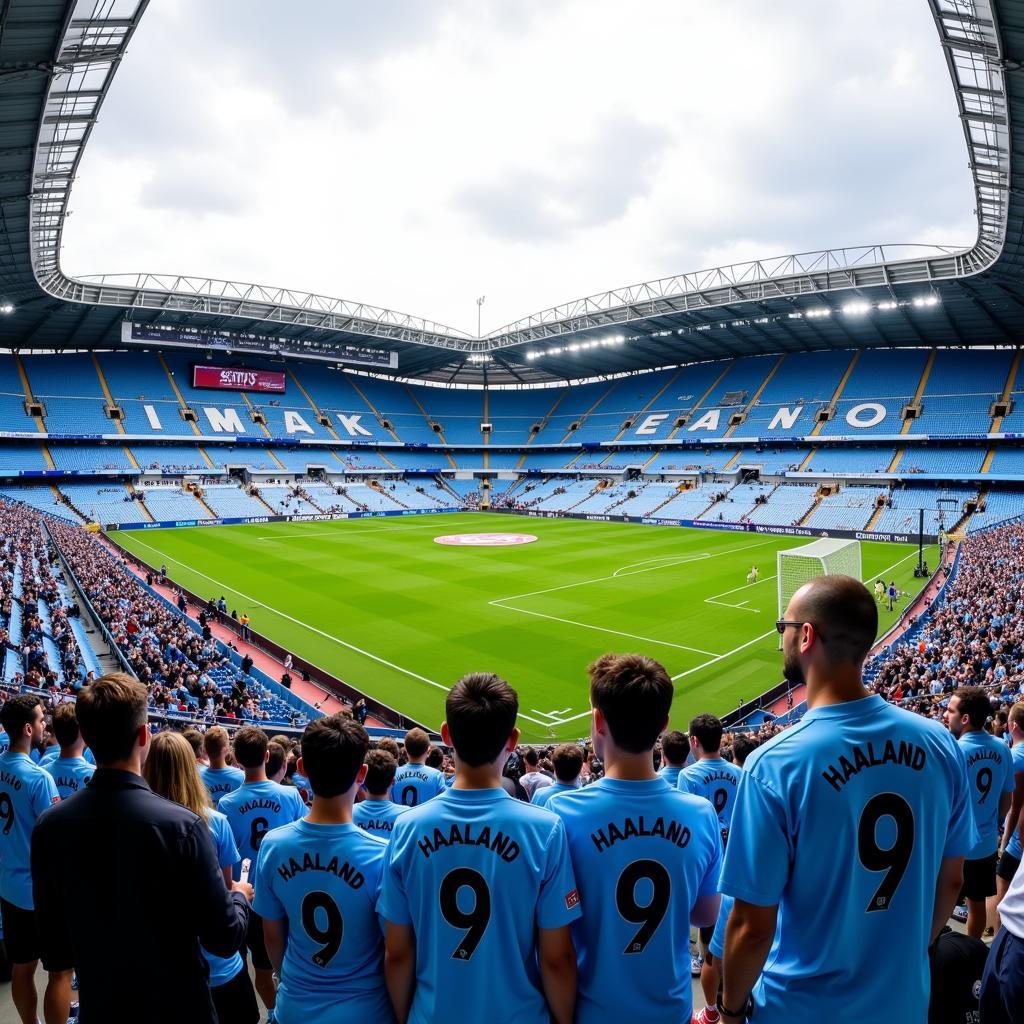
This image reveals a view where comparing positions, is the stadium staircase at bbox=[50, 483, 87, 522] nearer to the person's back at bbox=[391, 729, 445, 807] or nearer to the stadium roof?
the stadium roof

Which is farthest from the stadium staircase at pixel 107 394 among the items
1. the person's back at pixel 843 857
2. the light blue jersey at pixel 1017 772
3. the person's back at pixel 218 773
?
the person's back at pixel 843 857

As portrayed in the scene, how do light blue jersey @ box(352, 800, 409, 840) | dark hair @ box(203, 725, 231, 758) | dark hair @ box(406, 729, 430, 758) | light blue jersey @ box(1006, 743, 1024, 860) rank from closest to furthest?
light blue jersey @ box(352, 800, 409, 840) → light blue jersey @ box(1006, 743, 1024, 860) → dark hair @ box(203, 725, 231, 758) → dark hair @ box(406, 729, 430, 758)

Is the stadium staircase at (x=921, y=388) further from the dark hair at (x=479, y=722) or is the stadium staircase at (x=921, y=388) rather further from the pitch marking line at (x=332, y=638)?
the dark hair at (x=479, y=722)

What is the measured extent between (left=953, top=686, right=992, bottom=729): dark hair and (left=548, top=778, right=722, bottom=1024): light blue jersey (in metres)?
4.09

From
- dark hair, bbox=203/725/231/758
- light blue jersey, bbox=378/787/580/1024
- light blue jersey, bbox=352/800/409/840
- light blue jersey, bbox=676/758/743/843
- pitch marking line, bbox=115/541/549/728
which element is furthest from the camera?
pitch marking line, bbox=115/541/549/728

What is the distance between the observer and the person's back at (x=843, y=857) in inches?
96.6

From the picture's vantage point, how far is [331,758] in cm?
295

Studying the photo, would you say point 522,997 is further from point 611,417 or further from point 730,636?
point 611,417

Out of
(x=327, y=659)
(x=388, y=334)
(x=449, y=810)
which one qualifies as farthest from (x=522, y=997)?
(x=388, y=334)

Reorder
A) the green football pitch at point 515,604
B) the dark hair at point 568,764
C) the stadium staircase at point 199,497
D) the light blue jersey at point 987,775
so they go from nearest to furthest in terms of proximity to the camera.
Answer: the dark hair at point 568,764 < the light blue jersey at point 987,775 < the green football pitch at point 515,604 < the stadium staircase at point 199,497

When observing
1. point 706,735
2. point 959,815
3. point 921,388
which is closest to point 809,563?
point 706,735

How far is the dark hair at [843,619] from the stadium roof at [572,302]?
2268 centimetres

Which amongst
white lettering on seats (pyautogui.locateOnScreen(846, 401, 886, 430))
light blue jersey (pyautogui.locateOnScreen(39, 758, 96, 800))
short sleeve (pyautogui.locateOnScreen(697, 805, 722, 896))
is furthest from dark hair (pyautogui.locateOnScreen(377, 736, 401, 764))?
white lettering on seats (pyautogui.locateOnScreen(846, 401, 886, 430))

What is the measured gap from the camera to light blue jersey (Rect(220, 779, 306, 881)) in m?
4.81
